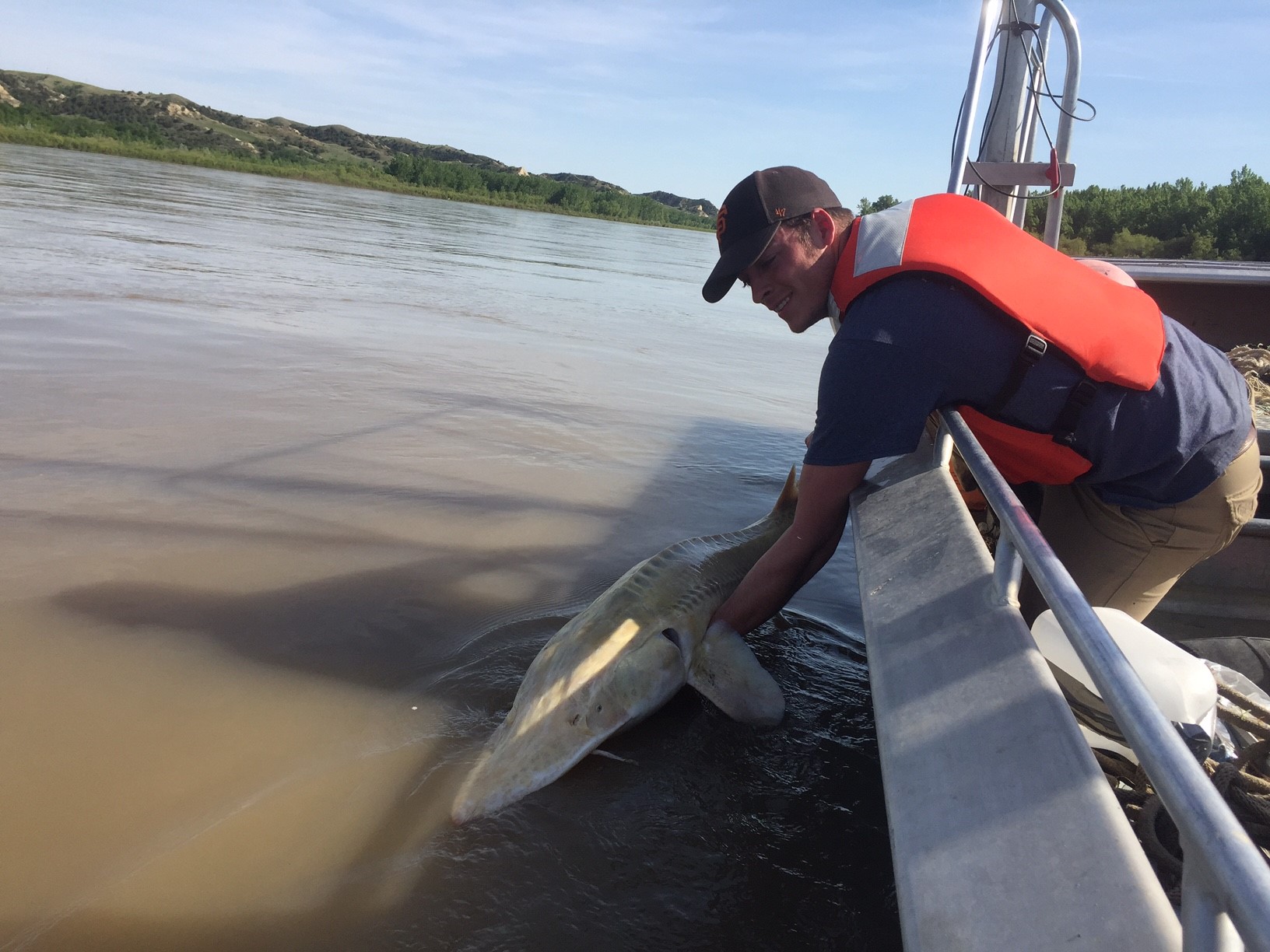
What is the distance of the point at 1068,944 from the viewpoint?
1253 millimetres

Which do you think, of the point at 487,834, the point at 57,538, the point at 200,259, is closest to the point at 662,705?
the point at 487,834

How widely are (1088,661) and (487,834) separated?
6.33 ft

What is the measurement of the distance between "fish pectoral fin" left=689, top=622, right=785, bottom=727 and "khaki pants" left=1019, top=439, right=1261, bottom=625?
46.6 inches

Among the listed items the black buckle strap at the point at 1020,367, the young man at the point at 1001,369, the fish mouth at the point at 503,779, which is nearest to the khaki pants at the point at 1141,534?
the young man at the point at 1001,369

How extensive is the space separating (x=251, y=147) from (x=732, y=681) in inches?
4444

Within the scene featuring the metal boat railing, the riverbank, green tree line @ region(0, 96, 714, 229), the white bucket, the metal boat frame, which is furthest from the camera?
green tree line @ region(0, 96, 714, 229)

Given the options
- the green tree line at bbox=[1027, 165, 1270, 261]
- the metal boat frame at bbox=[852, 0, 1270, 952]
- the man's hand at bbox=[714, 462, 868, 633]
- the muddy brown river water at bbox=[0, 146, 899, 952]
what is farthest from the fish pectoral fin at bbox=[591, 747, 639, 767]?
the green tree line at bbox=[1027, 165, 1270, 261]

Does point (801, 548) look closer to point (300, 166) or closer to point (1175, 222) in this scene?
point (1175, 222)

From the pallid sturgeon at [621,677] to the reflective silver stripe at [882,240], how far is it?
145 centimetres

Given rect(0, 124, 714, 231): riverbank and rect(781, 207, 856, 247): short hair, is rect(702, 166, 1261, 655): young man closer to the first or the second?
rect(781, 207, 856, 247): short hair

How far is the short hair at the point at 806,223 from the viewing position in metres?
2.83

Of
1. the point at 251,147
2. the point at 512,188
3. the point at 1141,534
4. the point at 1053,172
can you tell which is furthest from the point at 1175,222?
the point at 251,147

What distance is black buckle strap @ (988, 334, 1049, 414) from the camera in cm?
249

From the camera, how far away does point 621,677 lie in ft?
10.3
